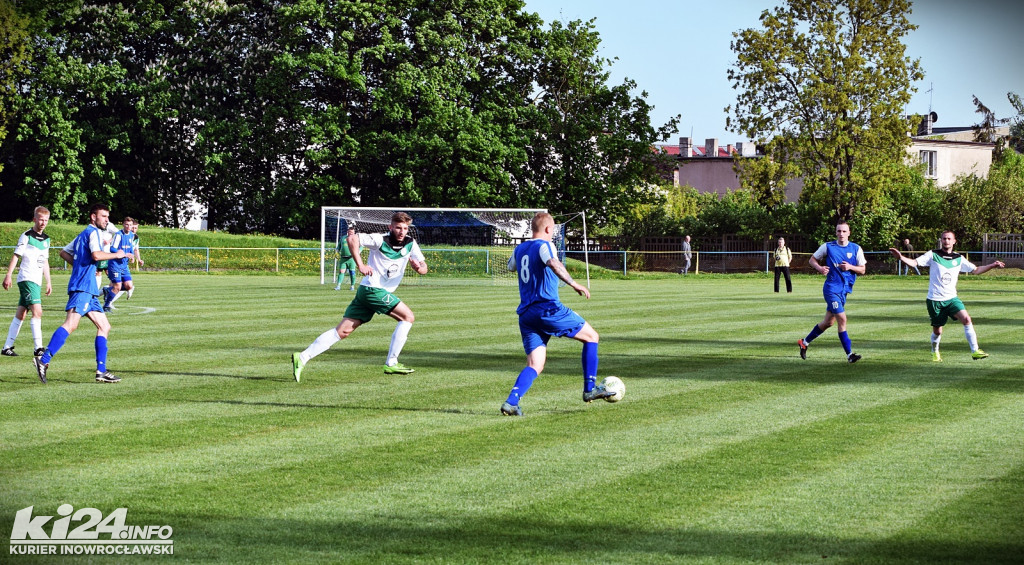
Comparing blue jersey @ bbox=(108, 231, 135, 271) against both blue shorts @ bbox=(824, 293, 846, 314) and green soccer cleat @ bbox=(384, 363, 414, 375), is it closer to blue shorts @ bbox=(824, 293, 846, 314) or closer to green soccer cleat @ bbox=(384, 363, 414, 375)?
green soccer cleat @ bbox=(384, 363, 414, 375)

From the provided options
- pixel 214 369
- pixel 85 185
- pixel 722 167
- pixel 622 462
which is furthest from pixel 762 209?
pixel 622 462

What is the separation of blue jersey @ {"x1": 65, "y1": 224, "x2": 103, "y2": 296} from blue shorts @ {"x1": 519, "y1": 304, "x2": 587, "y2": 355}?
4926 millimetres

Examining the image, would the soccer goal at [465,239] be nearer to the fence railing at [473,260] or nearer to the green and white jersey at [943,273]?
the fence railing at [473,260]

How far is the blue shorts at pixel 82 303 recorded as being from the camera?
1159 centimetres

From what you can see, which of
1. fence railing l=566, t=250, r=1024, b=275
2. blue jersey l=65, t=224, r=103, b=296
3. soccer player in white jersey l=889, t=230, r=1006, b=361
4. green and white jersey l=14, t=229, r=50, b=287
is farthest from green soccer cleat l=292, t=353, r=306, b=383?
fence railing l=566, t=250, r=1024, b=275

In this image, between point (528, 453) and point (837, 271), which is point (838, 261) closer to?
point (837, 271)

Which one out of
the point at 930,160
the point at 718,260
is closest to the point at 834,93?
the point at 718,260

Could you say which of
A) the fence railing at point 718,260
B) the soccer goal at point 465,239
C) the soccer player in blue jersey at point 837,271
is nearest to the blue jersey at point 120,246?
the soccer player in blue jersey at point 837,271

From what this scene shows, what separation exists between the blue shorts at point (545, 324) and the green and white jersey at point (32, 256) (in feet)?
23.4

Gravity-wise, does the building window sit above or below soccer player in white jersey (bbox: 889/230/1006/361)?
above

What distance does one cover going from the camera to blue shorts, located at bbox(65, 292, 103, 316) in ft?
38.0

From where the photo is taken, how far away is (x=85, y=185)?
51375 mm

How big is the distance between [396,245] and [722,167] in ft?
254

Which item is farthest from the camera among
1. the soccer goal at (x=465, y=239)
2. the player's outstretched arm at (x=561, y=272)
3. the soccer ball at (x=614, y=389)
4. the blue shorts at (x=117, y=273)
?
the soccer goal at (x=465, y=239)
